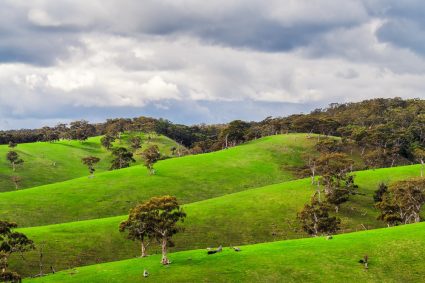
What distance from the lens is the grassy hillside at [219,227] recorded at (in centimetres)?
8562

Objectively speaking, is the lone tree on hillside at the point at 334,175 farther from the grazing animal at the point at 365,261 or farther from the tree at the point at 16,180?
the tree at the point at 16,180

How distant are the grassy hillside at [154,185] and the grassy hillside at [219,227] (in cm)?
1686

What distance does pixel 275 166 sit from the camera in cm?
17325

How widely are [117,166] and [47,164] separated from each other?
29.9 metres

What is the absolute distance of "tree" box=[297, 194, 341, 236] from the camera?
94.2m

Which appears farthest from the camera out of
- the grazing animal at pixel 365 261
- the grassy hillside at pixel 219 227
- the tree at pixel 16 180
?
the tree at pixel 16 180

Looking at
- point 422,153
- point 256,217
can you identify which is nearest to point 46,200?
point 256,217

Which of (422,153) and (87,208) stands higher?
(422,153)

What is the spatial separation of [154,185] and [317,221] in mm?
61997

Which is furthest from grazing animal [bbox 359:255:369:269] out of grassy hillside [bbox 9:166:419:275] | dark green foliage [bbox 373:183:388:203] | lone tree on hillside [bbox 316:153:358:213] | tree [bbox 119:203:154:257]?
dark green foliage [bbox 373:183:388:203]

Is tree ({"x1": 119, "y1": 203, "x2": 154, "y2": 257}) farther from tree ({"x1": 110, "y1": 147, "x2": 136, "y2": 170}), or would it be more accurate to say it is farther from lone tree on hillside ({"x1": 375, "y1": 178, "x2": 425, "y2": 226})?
tree ({"x1": 110, "y1": 147, "x2": 136, "y2": 170})

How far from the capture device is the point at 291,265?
6725cm

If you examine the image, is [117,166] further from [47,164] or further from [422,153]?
[422,153]

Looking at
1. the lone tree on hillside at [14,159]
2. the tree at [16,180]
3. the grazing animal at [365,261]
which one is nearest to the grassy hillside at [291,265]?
the grazing animal at [365,261]
